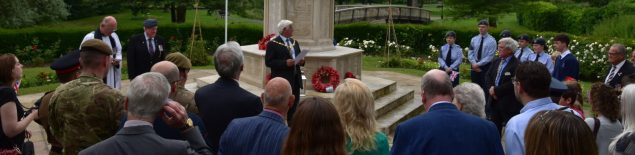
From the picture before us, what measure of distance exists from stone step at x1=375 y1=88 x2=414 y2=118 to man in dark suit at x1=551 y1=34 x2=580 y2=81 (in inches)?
102

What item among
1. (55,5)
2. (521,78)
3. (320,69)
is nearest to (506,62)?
(320,69)

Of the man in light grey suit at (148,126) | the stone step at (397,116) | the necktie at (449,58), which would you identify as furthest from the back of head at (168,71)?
the necktie at (449,58)

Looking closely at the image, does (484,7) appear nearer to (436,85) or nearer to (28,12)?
(28,12)

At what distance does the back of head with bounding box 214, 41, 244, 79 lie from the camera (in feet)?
17.0

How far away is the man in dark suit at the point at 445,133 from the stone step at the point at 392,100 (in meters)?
6.57

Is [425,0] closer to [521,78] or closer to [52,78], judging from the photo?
[52,78]

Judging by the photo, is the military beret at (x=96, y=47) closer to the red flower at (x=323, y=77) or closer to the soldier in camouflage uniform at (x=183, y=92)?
the soldier in camouflage uniform at (x=183, y=92)

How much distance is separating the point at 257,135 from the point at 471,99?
1.47 meters

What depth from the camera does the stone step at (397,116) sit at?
10523mm

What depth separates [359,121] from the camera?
4.51 meters

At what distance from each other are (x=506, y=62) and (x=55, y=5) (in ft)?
79.0

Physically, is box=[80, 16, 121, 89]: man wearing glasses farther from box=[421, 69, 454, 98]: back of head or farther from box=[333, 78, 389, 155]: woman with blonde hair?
box=[421, 69, 454, 98]: back of head

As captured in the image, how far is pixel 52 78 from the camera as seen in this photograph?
15703 millimetres

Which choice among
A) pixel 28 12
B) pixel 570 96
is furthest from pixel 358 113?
pixel 28 12
